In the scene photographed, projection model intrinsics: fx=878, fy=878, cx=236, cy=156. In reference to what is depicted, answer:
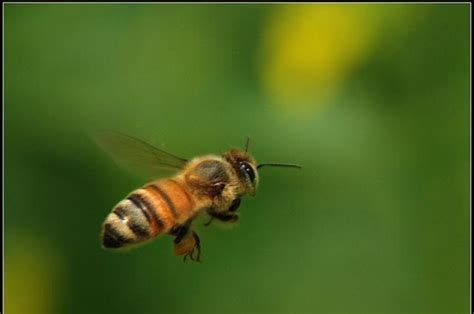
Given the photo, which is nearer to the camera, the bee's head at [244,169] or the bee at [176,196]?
the bee at [176,196]

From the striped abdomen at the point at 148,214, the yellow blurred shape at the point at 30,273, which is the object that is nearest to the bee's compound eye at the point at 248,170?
the striped abdomen at the point at 148,214

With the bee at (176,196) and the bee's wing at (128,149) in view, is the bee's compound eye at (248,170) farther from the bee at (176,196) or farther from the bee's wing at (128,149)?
the bee's wing at (128,149)

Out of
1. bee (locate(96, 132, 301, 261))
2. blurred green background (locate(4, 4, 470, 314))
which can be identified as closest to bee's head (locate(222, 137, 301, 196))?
bee (locate(96, 132, 301, 261))

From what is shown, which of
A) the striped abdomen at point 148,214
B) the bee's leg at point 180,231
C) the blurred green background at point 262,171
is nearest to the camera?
the striped abdomen at point 148,214

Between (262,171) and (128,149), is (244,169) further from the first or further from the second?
(262,171)

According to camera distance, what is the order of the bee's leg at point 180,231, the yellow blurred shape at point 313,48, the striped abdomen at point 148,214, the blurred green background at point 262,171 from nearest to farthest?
the striped abdomen at point 148,214, the bee's leg at point 180,231, the blurred green background at point 262,171, the yellow blurred shape at point 313,48
